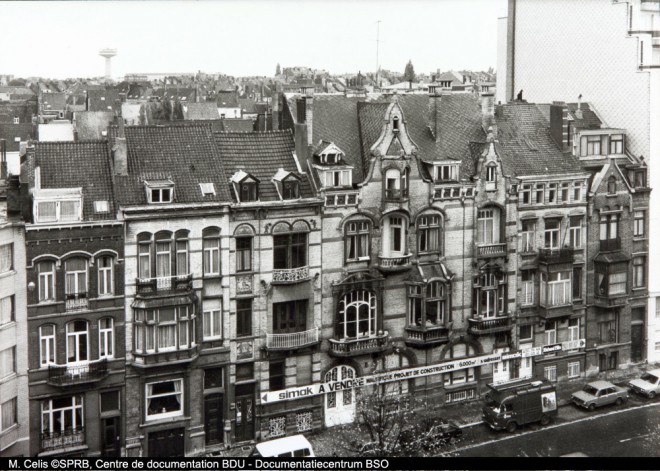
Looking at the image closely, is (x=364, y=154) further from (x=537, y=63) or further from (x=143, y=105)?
(x=143, y=105)

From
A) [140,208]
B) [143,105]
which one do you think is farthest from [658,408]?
[143,105]

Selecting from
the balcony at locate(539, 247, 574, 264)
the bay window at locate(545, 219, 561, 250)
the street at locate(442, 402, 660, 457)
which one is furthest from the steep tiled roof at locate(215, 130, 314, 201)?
the street at locate(442, 402, 660, 457)

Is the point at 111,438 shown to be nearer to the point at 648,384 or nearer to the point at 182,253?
the point at 182,253

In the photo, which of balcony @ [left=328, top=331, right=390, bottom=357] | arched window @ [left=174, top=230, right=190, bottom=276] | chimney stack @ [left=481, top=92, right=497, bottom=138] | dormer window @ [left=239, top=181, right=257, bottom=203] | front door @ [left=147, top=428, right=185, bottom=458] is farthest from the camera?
chimney stack @ [left=481, top=92, right=497, bottom=138]

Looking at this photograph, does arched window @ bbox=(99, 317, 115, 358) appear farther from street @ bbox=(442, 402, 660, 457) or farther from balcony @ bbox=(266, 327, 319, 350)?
street @ bbox=(442, 402, 660, 457)

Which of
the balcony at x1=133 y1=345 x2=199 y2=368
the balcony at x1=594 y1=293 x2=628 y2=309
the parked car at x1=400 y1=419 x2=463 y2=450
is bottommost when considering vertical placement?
the parked car at x1=400 y1=419 x2=463 y2=450

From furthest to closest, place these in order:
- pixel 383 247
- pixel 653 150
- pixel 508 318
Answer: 1. pixel 653 150
2. pixel 508 318
3. pixel 383 247
